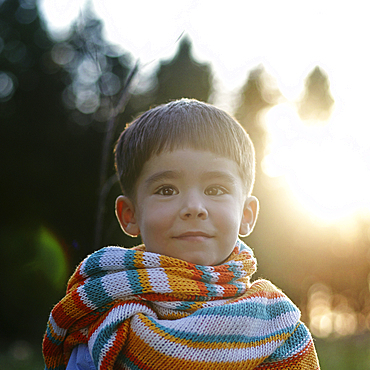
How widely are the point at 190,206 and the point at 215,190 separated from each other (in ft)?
0.51

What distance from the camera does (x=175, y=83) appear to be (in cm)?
913

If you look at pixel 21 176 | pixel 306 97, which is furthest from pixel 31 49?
pixel 306 97

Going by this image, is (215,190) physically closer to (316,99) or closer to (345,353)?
(345,353)

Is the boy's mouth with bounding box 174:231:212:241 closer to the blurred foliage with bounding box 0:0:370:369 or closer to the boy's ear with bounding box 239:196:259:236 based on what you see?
the boy's ear with bounding box 239:196:259:236

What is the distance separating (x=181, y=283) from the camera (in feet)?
4.13

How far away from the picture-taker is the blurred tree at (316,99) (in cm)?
1083

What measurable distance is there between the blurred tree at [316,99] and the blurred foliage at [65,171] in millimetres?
504

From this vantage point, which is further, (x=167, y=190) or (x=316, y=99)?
(x=316, y=99)

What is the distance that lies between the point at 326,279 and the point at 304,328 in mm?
10848

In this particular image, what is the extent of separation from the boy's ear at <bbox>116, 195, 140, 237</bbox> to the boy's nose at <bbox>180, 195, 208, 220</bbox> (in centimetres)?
31

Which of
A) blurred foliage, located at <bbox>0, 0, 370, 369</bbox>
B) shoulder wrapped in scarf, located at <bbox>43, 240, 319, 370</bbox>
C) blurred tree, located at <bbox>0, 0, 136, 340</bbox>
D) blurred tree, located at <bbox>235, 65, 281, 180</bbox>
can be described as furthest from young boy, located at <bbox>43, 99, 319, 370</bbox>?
blurred tree, located at <bbox>235, 65, 281, 180</bbox>

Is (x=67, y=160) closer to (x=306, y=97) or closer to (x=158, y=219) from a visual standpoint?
(x=306, y=97)

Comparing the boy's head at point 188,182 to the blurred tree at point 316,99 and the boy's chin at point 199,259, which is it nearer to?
the boy's chin at point 199,259

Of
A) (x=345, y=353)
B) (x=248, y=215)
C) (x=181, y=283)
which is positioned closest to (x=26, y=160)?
(x=248, y=215)
